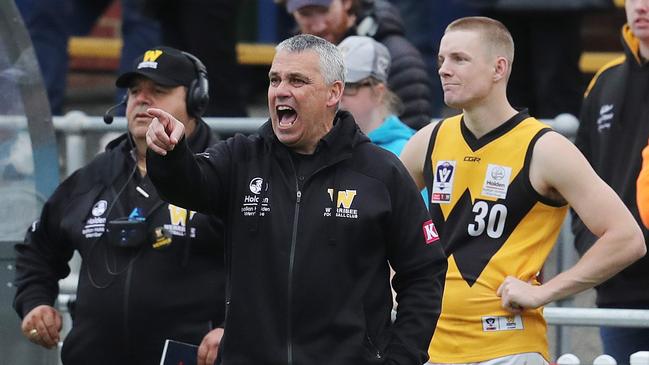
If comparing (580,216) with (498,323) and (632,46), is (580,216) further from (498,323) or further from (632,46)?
Result: (632,46)

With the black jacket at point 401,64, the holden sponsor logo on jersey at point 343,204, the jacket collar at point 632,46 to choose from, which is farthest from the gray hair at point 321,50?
the black jacket at point 401,64

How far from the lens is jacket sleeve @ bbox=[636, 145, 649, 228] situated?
6.77 m

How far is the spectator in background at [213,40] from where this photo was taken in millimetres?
9820

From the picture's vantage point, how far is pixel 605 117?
7.17 m

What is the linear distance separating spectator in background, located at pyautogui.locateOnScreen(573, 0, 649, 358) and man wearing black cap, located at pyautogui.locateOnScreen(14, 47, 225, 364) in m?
1.70

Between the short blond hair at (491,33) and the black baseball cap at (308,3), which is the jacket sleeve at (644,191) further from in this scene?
the black baseball cap at (308,3)

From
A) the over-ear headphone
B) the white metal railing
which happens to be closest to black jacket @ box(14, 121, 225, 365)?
the over-ear headphone

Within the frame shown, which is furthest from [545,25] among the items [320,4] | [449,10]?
[320,4]

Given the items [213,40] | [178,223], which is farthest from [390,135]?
[213,40]

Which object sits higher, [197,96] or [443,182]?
[197,96]

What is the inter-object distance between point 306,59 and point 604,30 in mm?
7302

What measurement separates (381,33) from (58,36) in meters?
2.81

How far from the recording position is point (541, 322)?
617cm

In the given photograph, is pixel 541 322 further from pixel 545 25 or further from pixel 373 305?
pixel 545 25
